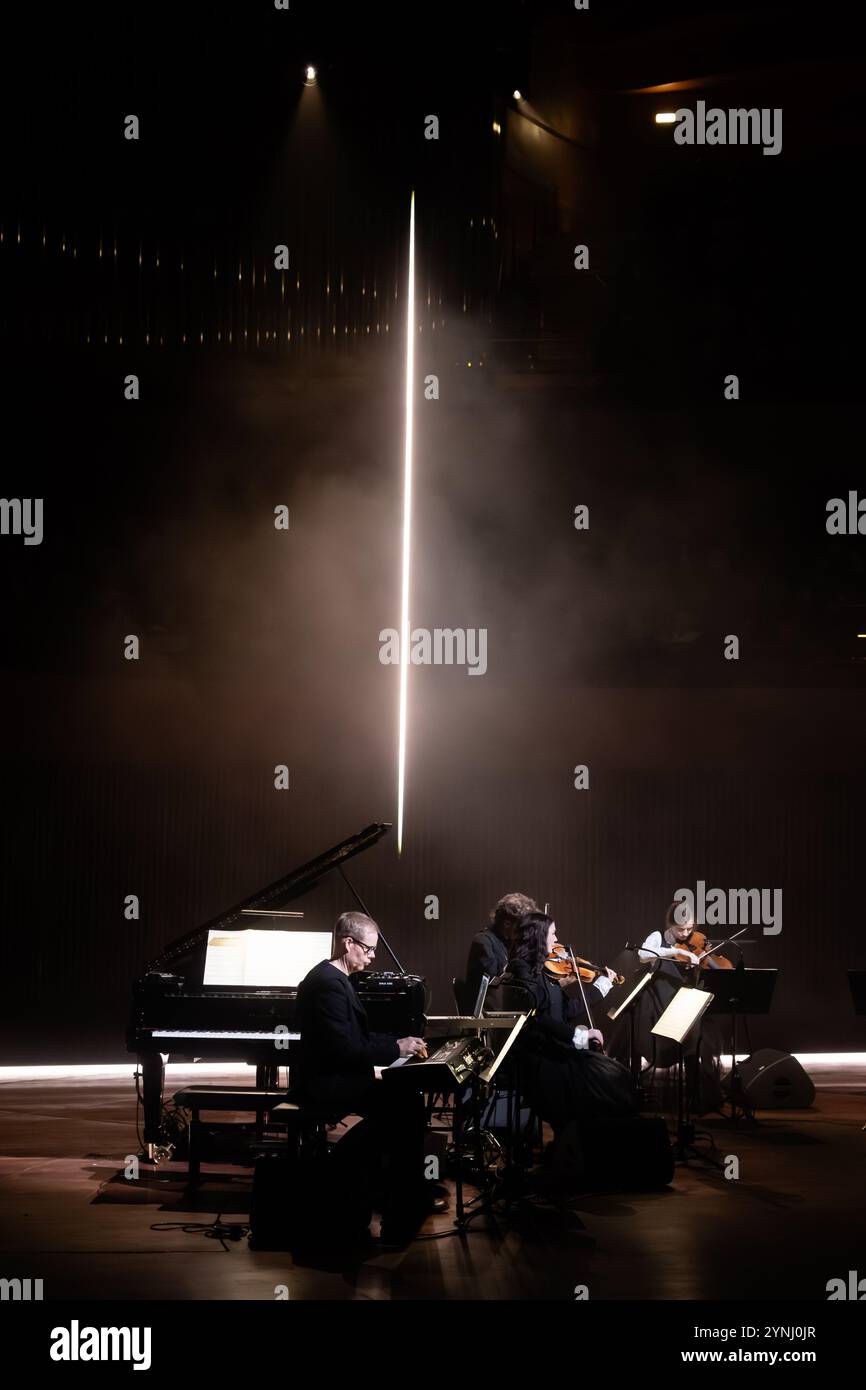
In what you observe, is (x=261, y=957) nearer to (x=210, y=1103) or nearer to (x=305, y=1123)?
(x=210, y=1103)

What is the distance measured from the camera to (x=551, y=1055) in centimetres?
561

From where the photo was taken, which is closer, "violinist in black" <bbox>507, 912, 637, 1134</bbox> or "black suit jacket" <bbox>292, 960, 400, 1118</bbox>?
"black suit jacket" <bbox>292, 960, 400, 1118</bbox>

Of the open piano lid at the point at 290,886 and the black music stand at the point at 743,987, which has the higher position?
the open piano lid at the point at 290,886

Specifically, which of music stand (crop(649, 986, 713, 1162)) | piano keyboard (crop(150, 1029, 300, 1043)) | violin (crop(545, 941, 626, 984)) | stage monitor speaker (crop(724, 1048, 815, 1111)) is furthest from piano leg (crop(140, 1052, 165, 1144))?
stage monitor speaker (crop(724, 1048, 815, 1111))

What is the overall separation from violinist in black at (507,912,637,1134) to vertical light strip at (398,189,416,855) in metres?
4.80

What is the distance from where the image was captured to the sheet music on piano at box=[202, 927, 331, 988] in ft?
20.7

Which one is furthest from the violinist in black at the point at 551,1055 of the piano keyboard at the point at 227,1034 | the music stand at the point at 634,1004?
the piano keyboard at the point at 227,1034

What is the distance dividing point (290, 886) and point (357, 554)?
15.4ft

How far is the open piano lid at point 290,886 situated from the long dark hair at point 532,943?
3.48 feet

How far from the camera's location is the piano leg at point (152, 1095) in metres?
6.09

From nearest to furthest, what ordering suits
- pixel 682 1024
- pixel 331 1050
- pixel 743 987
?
pixel 331 1050, pixel 682 1024, pixel 743 987

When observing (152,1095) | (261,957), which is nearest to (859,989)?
(261,957)

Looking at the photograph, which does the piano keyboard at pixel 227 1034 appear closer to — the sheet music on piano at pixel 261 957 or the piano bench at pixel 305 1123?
the sheet music on piano at pixel 261 957

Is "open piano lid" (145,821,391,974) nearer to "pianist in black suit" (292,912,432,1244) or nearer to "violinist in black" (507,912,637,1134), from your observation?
"violinist in black" (507,912,637,1134)
